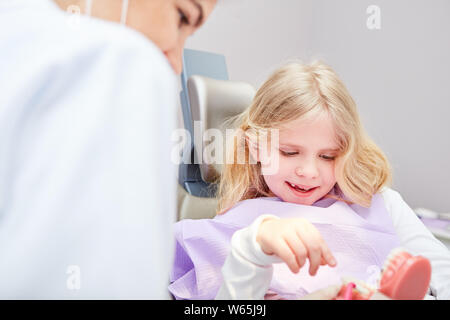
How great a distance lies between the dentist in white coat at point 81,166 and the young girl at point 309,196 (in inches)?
9.7

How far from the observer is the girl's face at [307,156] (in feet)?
1.72

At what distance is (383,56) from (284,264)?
2.00 feet

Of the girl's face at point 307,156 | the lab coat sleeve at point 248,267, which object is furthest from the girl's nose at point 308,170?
the lab coat sleeve at point 248,267

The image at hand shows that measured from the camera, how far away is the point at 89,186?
230 millimetres

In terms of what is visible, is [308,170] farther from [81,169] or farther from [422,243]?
[81,169]

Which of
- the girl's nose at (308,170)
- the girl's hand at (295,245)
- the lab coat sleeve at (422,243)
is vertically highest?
the girl's nose at (308,170)

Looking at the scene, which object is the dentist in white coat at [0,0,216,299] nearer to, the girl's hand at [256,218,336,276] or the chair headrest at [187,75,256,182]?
the girl's hand at [256,218,336,276]

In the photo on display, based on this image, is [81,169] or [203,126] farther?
[203,126]

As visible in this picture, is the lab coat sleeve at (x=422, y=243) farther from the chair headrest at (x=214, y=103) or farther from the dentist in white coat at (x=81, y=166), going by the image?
the dentist in white coat at (x=81, y=166)

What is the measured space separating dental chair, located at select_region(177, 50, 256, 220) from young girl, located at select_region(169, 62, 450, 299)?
11cm

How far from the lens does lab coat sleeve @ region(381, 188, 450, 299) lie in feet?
1.81

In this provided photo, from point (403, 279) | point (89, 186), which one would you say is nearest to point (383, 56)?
point (403, 279)
